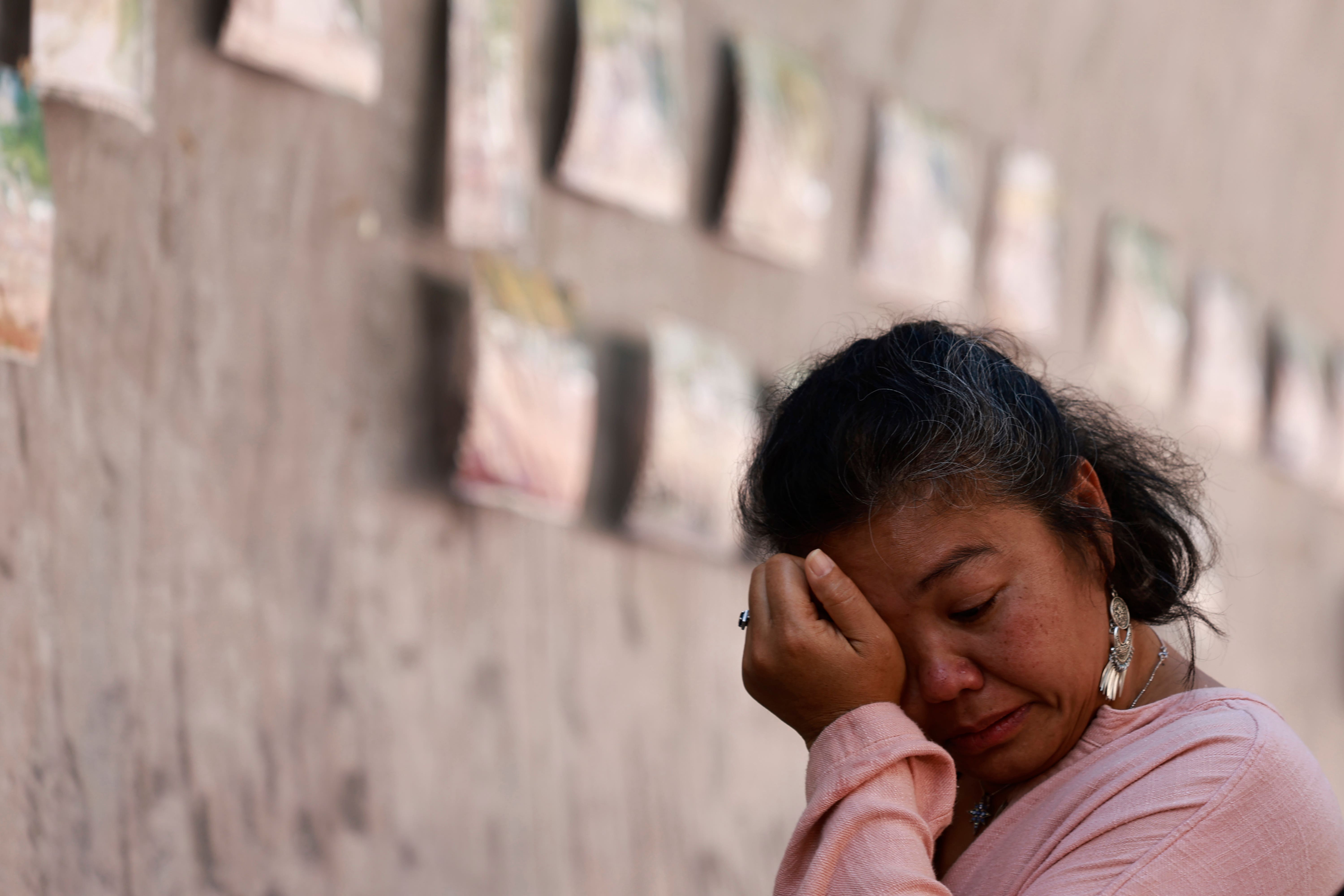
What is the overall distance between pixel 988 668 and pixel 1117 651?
100 millimetres

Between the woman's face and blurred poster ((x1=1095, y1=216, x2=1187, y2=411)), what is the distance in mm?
1868

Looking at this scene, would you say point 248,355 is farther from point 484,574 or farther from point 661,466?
point 661,466

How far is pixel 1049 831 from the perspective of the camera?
84 centimetres

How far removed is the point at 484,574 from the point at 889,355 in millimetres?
863

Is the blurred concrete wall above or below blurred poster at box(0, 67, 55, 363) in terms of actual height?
below

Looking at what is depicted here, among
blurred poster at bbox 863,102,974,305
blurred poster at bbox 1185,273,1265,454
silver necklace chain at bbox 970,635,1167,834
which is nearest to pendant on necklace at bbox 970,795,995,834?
silver necklace chain at bbox 970,635,1167,834

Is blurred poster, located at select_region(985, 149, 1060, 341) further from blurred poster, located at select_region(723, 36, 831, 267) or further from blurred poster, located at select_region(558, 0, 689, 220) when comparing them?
blurred poster, located at select_region(558, 0, 689, 220)

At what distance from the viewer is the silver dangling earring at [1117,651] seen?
0.89 meters

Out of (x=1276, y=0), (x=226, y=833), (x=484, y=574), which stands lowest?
(x=226, y=833)

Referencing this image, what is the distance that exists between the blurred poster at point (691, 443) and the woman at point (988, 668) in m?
0.84

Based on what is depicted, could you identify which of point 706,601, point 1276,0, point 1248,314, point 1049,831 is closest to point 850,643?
point 1049,831

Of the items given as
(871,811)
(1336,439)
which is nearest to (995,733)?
(871,811)

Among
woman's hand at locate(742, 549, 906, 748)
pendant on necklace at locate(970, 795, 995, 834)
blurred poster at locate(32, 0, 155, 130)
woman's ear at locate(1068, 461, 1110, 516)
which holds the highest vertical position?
blurred poster at locate(32, 0, 155, 130)

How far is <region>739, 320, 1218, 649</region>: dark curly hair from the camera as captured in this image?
870mm
